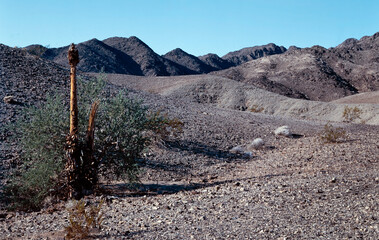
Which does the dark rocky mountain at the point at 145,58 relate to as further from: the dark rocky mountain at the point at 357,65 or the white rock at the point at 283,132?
the white rock at the point at 283,132

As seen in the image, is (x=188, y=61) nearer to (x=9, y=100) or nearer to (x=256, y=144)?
(x=256, y=144)

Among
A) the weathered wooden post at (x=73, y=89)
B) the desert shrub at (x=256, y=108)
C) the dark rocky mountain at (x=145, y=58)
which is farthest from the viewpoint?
the dark rocky mountain at (x=145, y=58)

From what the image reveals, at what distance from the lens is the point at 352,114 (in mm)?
26578

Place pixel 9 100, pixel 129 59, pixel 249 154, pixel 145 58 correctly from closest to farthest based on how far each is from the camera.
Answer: pixel 9 100 → pixel 249 154 → pixel 129 59 → pixel 145 58

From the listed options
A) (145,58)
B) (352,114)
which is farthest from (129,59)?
(352,114)

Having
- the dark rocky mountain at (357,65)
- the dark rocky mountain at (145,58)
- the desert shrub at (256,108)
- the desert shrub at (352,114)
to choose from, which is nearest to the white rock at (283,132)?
the desert shrub at (352,114)

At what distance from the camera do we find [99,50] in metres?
78.6

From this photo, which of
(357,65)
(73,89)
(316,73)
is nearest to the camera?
(73,89)

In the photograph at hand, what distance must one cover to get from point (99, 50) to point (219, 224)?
7680 centimetres

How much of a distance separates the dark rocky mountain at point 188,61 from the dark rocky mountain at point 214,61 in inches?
158

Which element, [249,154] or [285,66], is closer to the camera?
[249,154]

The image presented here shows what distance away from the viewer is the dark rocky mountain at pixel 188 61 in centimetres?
9869

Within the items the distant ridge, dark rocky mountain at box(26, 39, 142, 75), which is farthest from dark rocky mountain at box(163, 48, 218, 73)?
dark rocky mountain at box(26, 39, 142, 75)

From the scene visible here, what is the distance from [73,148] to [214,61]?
104444 mm
